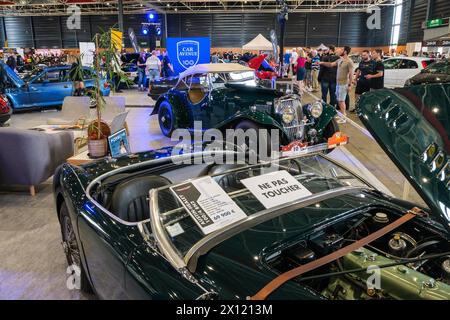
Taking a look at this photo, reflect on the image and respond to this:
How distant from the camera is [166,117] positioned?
7941 millimetres

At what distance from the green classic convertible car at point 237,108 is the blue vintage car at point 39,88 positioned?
364 centimetres

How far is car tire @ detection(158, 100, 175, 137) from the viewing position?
766 cm

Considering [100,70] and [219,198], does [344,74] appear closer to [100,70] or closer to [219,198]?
[100,70]

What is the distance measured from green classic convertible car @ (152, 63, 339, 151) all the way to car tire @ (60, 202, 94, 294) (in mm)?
3541

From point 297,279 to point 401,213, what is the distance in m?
0.99

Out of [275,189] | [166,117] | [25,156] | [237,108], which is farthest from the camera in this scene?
[166,117]

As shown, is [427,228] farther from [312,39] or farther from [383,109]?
[312,39]

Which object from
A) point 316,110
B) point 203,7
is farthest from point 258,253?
point 203,7

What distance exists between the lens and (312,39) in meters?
31.7

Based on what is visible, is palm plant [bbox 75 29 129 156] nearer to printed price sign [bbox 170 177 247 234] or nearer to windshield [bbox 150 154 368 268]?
windshield [bbox 150 154 368 268]

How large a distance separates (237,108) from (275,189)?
445 cm

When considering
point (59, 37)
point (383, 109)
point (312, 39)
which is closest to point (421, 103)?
point (383, 109)

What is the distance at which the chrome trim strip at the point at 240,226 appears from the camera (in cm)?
161

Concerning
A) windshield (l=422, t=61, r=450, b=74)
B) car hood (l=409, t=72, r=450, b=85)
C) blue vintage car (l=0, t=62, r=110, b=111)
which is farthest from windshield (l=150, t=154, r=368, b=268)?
windshield (l=422, t=61, r=450, b=74)
